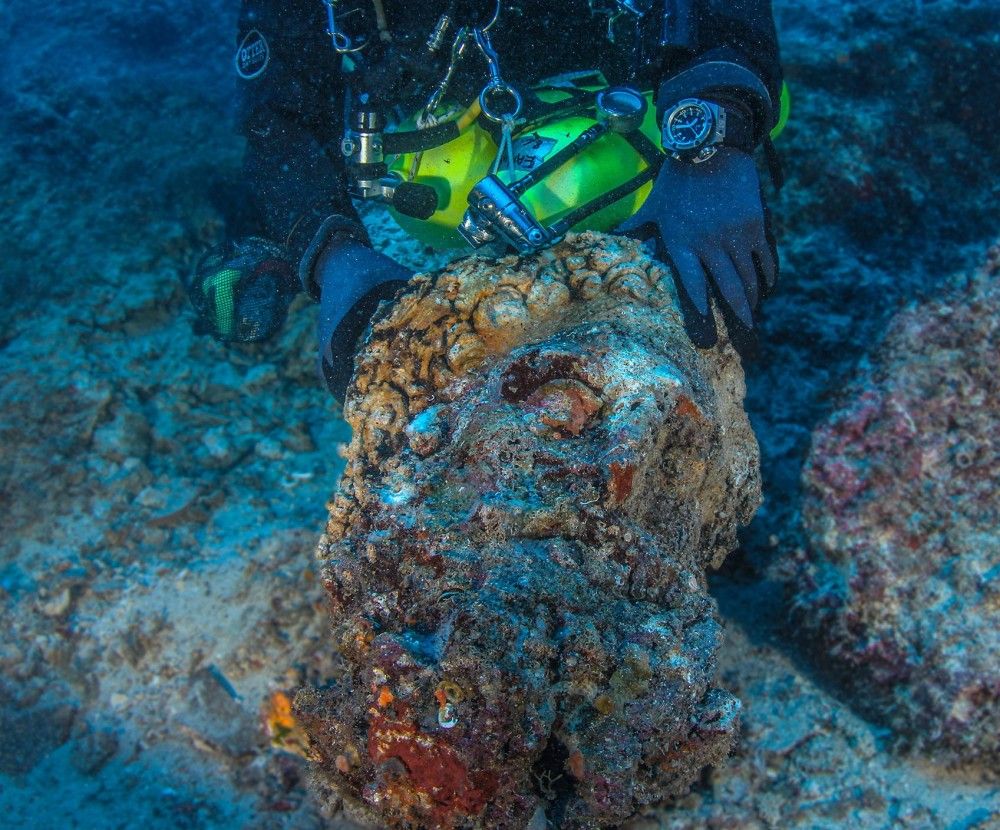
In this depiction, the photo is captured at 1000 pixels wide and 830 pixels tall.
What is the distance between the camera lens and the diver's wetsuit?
2705 mm

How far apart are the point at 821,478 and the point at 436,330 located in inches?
63.6

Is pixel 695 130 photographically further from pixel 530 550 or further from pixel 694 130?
pixel 530 550

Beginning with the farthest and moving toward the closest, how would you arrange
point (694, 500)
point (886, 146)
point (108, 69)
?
point (108, 69) < point (886, 146) < point (694, 500)

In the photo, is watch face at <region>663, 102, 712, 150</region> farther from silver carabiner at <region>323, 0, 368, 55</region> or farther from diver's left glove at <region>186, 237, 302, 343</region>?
diver's left glove at <region>186, 237, 302, 343</region>

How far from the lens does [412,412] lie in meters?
1.82

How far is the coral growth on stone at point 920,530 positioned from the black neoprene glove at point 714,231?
81 cm

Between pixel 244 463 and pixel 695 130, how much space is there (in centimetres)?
263

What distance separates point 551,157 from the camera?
7.86 feet

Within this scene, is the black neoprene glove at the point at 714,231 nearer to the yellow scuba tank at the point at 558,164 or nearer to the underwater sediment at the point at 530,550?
the underwater sediment at the point at 530,550

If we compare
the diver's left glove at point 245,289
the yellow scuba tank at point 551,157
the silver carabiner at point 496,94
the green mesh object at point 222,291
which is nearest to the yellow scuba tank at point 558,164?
the yellow scuba tank at point 551,157

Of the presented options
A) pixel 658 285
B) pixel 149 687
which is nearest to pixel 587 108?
pixel 658 285

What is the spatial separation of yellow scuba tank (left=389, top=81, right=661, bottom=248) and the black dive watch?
0.26 meters

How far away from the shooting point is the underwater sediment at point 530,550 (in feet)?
3.94

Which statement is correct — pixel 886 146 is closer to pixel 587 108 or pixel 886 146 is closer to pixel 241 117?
pixel 587 108
